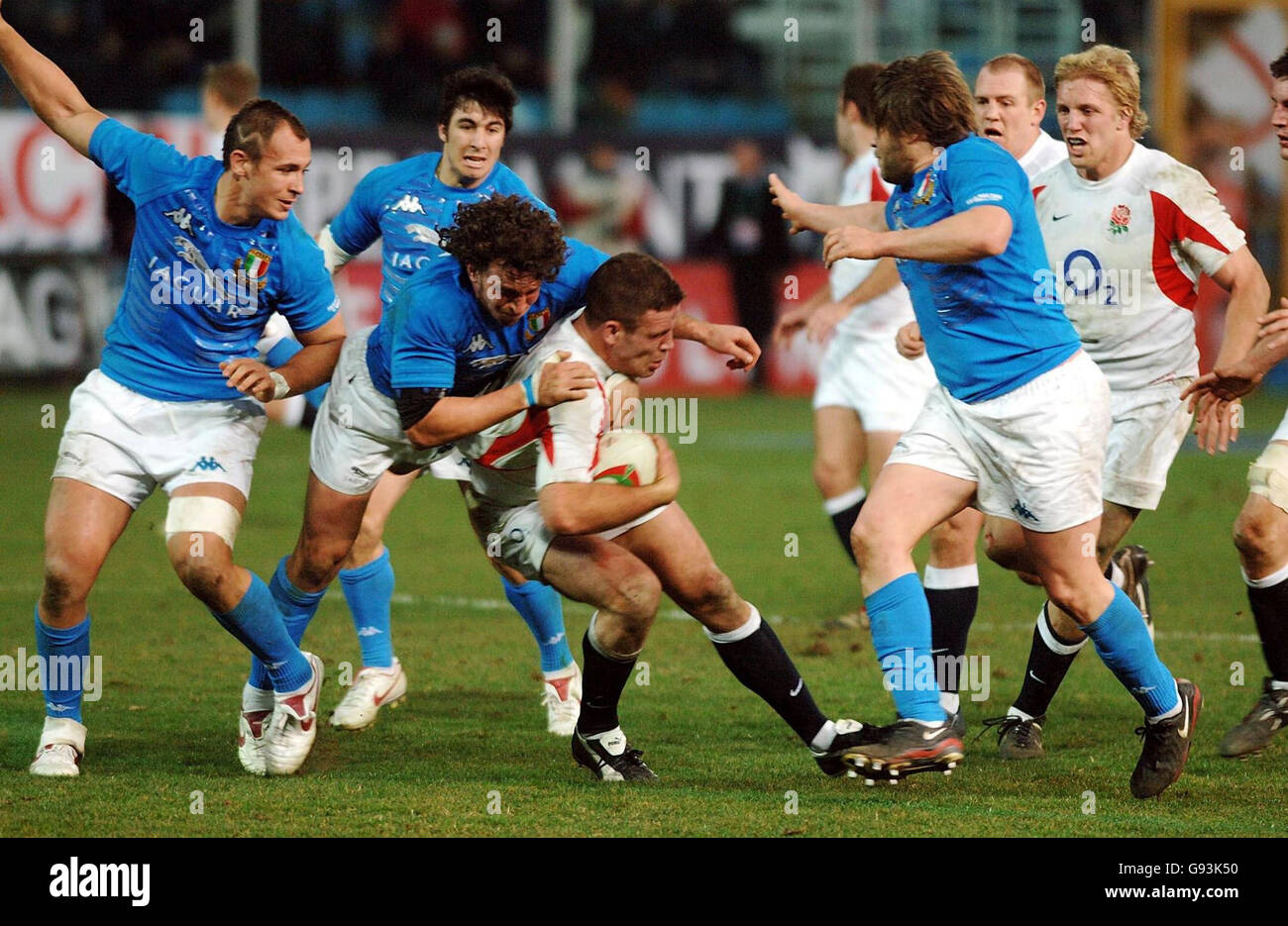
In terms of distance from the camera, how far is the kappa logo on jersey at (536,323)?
17.7ft

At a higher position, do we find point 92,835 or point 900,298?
point 900,298

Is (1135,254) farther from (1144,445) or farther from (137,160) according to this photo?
(137,160)

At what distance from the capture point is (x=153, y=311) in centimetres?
544

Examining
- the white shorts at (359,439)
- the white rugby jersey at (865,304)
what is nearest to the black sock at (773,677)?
the white shorts at (359,439)

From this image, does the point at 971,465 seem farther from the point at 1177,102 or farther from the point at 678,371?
the point at 1177,102

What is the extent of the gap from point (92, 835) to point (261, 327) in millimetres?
1735

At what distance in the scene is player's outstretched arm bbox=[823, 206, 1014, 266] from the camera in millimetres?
4719

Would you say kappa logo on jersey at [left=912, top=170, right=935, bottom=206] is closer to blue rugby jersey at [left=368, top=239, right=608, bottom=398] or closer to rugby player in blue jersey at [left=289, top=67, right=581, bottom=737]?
blue rugby jersey at [left=368, top=239, right=608, bottom=398]

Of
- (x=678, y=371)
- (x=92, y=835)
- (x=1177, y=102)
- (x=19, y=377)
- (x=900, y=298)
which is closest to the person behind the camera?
(x=92, y=835)

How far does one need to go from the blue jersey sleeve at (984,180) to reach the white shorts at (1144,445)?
1.21 metres

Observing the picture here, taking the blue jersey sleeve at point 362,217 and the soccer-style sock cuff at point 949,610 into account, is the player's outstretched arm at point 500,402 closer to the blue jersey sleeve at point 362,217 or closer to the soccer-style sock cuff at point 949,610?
the blue jersey sleeve at point 362,217

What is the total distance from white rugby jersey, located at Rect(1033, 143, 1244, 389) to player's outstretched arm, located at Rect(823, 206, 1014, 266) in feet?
3.45

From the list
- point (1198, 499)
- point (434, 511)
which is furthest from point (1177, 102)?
point (434, 511)

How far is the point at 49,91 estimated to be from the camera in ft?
18.1
